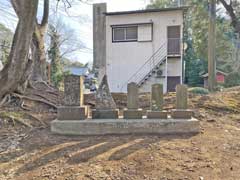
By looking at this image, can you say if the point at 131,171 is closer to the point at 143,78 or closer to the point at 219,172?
the point at 219,172

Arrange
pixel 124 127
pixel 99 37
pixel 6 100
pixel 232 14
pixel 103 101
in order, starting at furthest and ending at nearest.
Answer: pixel 99 37, pixel 232 14, pixel 6 100, pixel 103 101, pixel 124 127

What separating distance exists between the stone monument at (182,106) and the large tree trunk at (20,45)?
9.36 ft

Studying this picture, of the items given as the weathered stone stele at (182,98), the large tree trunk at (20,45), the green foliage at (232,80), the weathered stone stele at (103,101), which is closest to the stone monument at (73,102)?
the weathered stone stele at (103,101)

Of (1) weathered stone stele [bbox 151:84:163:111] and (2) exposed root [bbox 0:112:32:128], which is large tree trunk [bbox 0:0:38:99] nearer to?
(2) exposed root [bbox 0:112:32:128]

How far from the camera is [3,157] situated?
4.25 meters

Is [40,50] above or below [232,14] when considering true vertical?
below

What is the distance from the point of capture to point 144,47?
2056 centimetres

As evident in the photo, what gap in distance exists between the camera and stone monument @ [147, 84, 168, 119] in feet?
17.8

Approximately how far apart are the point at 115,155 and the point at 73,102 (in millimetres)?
1532

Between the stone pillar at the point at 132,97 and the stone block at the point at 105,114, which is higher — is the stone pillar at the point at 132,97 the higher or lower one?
the higher one

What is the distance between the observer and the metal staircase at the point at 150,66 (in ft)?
66.4

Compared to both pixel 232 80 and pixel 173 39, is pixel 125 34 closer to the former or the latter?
pixel 173 39

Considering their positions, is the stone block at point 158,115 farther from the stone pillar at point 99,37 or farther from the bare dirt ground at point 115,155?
the stone pillar at point 99,37

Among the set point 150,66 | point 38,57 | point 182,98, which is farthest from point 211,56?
point 182,98
